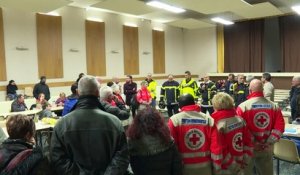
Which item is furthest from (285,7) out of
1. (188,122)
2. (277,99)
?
(188,122)

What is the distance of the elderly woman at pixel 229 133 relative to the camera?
2.71m

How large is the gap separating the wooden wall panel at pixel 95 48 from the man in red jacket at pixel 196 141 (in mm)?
9689

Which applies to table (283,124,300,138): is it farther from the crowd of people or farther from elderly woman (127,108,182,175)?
elderly woman (127,108,182,175)

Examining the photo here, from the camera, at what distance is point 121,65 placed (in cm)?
1312

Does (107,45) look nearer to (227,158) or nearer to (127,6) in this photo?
(127,6)

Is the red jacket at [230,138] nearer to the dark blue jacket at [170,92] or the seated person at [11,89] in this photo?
the dark blue jacket at [170,92]

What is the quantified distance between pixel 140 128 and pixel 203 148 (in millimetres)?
632

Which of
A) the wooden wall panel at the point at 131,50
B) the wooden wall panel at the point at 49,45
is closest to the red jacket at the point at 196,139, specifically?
the wooden wall panel at the point at 49,45

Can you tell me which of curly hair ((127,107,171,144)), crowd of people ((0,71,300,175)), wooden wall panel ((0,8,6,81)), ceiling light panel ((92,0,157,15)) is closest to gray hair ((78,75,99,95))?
crowd of people ((0,71,300,175))

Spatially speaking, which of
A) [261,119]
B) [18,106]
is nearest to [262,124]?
[261,119]

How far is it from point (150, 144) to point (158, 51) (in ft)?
42.7

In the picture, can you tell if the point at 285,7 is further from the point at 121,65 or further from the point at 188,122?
the point at 188,122

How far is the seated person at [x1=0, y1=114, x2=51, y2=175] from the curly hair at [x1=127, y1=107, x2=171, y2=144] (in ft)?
2.17

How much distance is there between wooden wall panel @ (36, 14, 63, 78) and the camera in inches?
407
